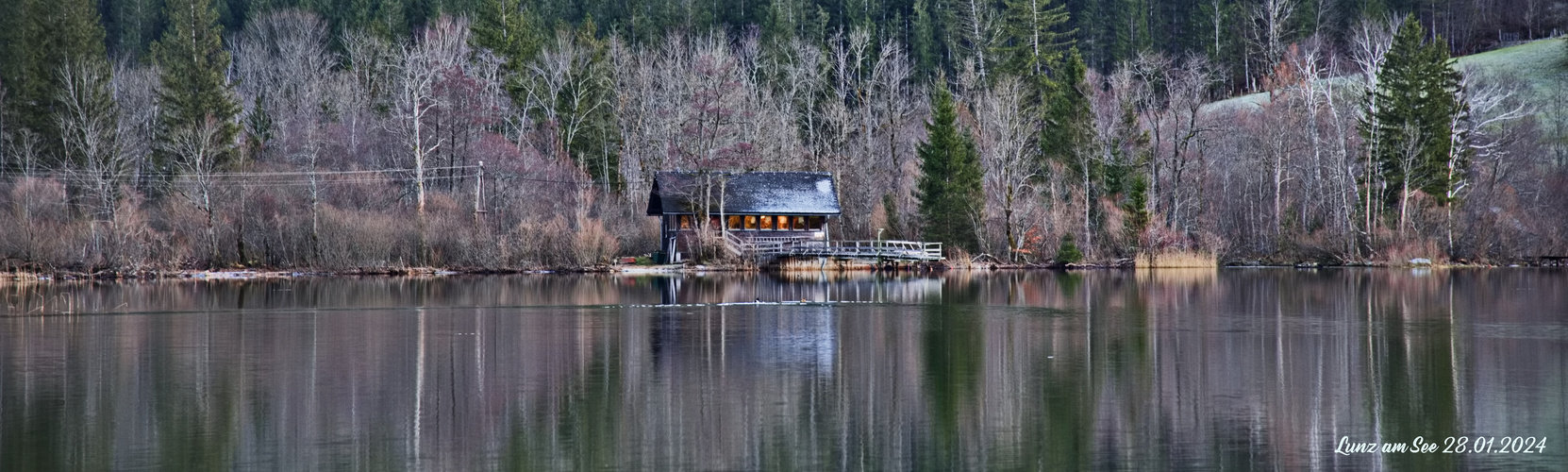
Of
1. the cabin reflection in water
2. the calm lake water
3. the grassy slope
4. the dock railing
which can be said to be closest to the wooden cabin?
the dock railing

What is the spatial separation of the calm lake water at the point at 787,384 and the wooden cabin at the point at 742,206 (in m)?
28.1

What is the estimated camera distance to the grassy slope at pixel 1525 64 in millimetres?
81188

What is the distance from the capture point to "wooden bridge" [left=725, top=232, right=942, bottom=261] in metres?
63.2

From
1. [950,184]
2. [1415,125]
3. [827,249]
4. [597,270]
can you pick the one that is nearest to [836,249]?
[827,249]

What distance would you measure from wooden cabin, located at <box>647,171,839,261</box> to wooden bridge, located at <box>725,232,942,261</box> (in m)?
0.79

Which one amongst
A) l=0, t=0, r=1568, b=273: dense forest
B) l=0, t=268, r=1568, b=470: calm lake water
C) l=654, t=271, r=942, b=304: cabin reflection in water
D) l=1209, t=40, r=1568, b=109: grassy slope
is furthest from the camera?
l=1209, t=40, r=1568, b=109: grassy slope

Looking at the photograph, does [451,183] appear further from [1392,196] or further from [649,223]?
[1392,196]

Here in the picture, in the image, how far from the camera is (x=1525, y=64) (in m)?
84.6

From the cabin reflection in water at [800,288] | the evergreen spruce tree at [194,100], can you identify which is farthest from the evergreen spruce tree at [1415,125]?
the evergreen spruce tree at [194,100]

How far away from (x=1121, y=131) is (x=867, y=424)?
57971 millimetres

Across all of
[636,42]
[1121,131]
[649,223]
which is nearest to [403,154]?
[649,223]

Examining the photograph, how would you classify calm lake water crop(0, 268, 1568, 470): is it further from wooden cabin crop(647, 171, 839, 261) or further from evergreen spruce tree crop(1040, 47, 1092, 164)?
evergreen spruce tree crop(1040, 47, 1092, 164)

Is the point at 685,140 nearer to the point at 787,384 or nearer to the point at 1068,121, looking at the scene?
the point at 1068,121

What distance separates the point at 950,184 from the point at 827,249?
22.0ft
